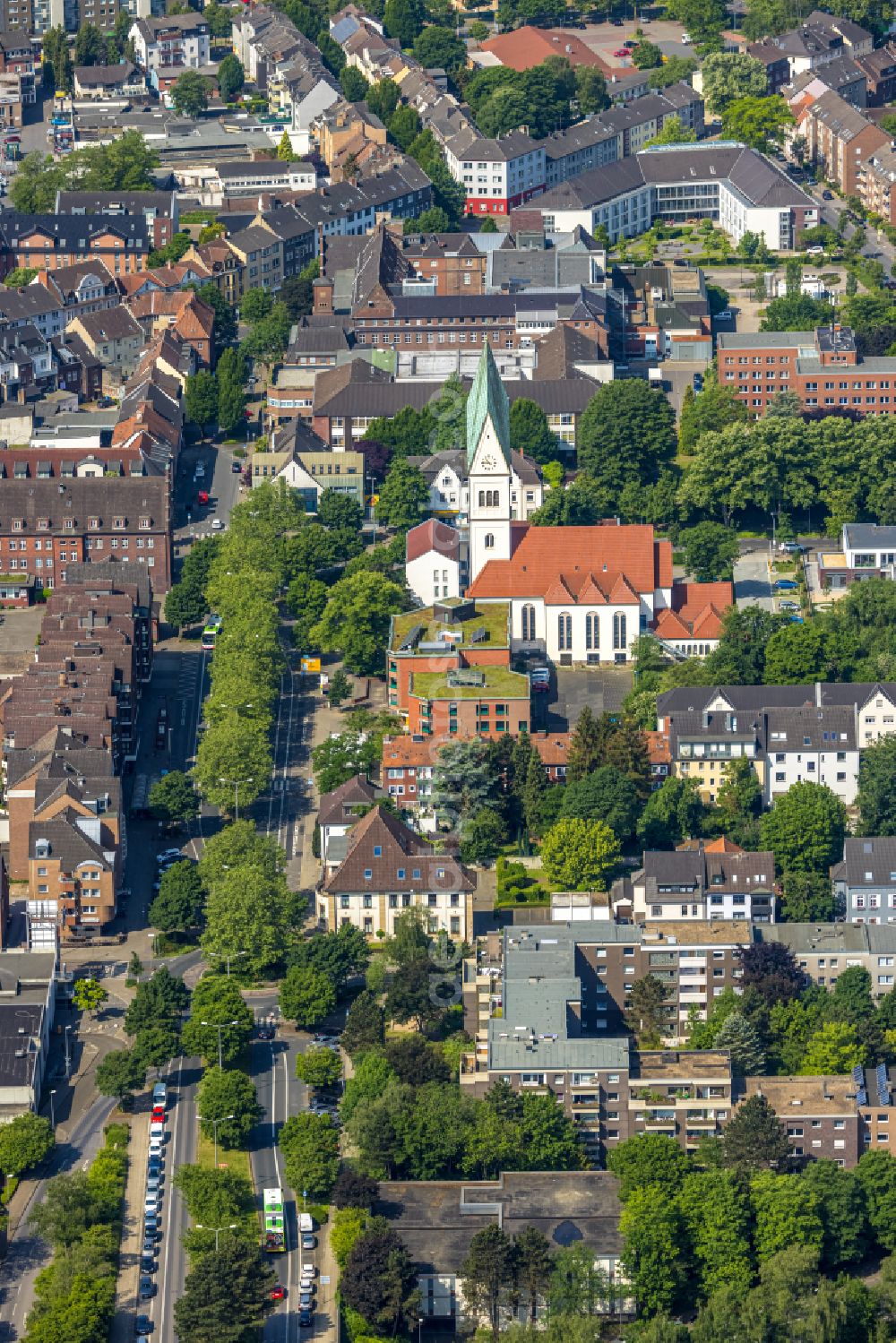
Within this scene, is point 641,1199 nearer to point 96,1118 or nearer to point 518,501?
point 96,1118

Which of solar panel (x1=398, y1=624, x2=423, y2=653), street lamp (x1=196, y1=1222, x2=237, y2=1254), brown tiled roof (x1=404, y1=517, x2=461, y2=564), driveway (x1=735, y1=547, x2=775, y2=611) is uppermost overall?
street lamp (x1=196, y1=1222, x2=237, y2=1254)

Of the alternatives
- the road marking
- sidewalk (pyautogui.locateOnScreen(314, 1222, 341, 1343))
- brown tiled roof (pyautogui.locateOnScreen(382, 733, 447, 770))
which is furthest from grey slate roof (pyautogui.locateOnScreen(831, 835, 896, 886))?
sidewalk (pyautogui.locateOnScreen(314, 1222, 341, 1343))

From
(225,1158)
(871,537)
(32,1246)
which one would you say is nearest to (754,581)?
(871,537)

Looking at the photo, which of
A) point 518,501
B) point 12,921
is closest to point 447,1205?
point 12,921

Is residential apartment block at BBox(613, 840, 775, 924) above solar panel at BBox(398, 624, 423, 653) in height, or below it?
above

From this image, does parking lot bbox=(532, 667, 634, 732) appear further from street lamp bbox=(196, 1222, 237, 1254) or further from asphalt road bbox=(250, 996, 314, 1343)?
street lamp bbox=(196, 1222, 237, 1254)

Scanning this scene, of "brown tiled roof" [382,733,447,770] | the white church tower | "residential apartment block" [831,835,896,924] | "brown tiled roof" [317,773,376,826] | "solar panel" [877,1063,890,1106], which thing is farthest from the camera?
the white church tower

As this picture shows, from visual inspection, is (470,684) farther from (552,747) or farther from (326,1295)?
(326,1295)
